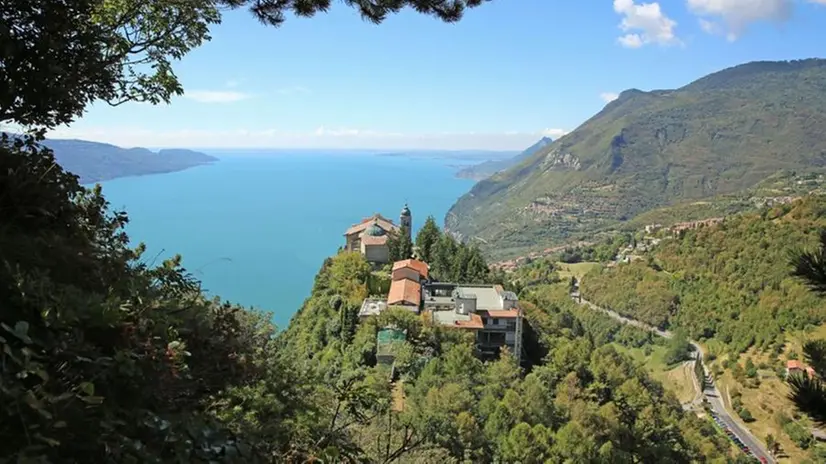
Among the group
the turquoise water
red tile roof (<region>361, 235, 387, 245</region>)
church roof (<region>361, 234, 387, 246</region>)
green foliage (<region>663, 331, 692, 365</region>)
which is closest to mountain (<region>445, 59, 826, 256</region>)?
the turquoise water

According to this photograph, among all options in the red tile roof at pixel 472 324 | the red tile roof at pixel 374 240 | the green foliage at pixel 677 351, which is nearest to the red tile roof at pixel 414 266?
the red tile roof at pixel 374 240

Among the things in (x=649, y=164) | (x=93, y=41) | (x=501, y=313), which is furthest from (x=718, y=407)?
(x=649, y=164)

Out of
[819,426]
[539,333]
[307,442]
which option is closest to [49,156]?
[307,442]

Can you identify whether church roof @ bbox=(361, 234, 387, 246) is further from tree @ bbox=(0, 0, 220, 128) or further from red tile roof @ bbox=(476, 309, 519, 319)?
→ tree @ bbox=(0, 0, 220, 128)

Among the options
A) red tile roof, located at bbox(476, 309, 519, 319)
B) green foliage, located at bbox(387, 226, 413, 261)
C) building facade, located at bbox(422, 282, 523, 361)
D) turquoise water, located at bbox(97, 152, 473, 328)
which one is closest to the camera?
building facade, located at bbox(422, 282, 523, 361)

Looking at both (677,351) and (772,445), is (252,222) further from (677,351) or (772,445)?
(772,445)

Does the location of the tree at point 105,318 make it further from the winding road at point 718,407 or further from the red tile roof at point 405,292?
the winding road at point 718,407
